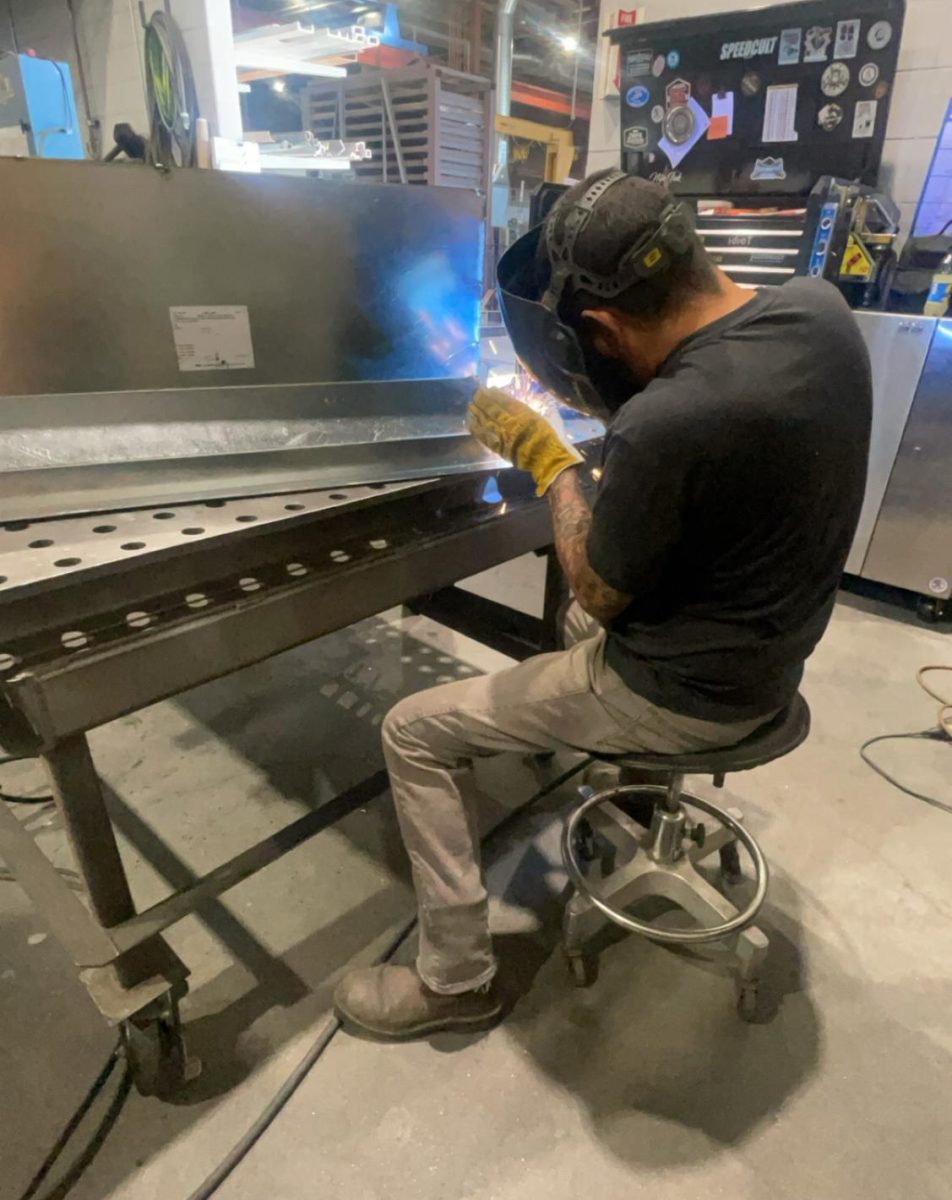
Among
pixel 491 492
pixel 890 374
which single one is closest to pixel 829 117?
pixel 890 374

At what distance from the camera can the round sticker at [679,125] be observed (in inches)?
111

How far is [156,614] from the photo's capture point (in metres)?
0.89

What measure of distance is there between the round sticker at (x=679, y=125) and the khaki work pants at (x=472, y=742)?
258 centimetres

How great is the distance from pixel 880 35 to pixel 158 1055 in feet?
10.9

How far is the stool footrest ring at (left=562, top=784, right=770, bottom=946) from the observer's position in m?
1.18

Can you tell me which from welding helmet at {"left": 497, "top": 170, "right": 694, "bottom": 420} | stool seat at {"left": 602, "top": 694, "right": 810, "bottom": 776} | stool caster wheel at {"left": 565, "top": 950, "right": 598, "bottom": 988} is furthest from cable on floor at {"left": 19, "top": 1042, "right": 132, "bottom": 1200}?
welding helmet at {"left": 497, "top": 170, "right": 694, "bottom": 420}

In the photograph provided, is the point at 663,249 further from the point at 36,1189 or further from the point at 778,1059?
the point at 36,1189

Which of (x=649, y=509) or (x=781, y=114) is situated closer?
(x=649, y=509)

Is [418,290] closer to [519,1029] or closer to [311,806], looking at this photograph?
[311,806]

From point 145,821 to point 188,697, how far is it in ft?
1.67

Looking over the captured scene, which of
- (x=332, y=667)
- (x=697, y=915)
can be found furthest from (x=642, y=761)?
(x=332, y=667)

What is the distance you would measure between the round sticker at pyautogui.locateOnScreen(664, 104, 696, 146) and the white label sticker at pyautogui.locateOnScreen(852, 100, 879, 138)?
57 centimetres

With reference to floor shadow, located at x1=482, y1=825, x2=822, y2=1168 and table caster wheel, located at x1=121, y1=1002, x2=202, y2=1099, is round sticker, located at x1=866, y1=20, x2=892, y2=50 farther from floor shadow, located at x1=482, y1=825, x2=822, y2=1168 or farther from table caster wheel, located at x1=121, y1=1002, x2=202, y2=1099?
table caster wheel, located at x1=121, y1=1002, x2=202, y2=1099

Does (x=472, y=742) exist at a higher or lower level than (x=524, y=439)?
lower
